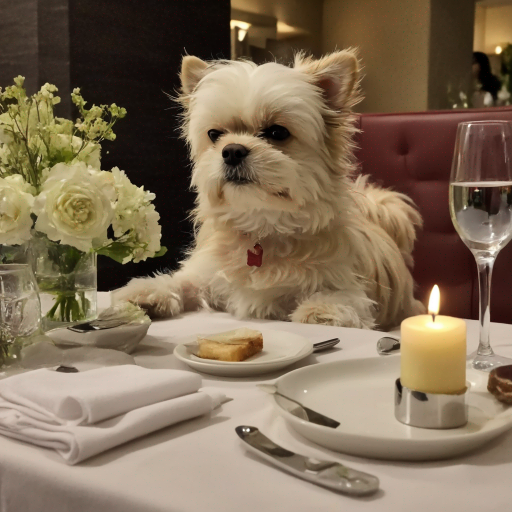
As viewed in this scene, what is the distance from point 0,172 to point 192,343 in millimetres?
486

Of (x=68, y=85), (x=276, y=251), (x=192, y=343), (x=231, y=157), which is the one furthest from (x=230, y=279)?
(x=68, y=85)

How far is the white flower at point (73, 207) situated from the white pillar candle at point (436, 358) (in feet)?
1.88

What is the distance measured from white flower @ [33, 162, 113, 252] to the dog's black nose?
2.20 feet

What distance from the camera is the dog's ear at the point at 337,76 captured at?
1818 mm

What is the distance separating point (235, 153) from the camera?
1.70 meters

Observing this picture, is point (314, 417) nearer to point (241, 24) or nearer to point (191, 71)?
point (191, 71)

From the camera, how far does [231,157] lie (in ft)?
5.62

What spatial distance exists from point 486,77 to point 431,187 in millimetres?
3567

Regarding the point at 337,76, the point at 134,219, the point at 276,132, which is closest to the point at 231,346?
the point at 134,219

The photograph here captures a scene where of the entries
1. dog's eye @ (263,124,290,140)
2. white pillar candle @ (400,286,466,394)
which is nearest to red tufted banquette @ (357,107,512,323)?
dog's eye @ (263,124,290,140)

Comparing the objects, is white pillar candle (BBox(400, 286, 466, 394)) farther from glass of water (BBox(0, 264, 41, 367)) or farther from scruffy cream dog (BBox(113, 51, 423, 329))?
scruffy cream dog (BBox(113, 51, 423, 329))

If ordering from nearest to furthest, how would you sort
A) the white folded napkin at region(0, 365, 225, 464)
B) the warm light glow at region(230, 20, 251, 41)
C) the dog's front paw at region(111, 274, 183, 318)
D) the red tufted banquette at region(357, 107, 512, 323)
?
the white folded napkin at region(0, 365, 225, 464) < the dog's front paw at region(111, 274, 183, 318) < the red tufted banquette at region(357, 107, 512, 323) < the warm light glow at region(230, 20, 251, 41)

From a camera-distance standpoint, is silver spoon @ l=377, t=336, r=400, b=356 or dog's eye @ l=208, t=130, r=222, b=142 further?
dog's eye @ l=208, t=130, r=222, b=142

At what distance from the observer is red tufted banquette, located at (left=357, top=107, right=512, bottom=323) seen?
2285mm
